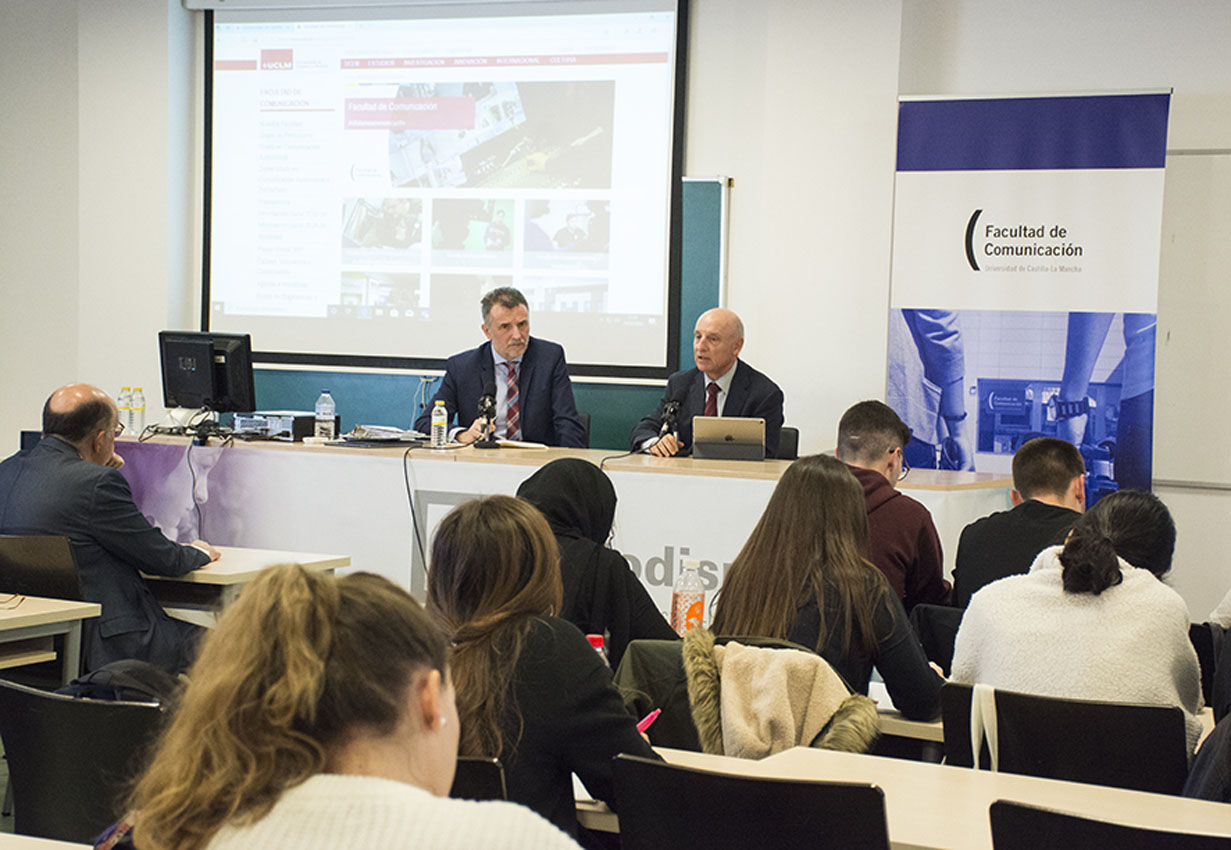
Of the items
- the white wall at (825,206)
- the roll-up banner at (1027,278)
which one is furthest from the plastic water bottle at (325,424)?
the roll-up banner at (1027,278)

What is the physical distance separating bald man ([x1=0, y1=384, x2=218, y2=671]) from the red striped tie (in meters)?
2.21

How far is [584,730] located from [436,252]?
18.6 feet

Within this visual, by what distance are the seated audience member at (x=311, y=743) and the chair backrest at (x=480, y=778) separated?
676mm

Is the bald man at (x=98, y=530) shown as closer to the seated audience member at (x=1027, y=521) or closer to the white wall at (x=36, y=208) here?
the seated audience member at (x=1027, y=521)

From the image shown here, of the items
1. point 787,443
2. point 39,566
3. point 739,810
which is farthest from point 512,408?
point 739,810

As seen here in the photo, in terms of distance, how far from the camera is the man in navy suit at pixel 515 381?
236 inches

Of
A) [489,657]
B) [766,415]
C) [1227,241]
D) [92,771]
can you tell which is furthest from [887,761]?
[1227,241]

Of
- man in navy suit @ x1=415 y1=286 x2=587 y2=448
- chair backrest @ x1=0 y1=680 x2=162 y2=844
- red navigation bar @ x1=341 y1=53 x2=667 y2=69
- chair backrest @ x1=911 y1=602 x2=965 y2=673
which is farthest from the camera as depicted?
red navigation bar @ x1=341 y1=53 x2=667 y2=69

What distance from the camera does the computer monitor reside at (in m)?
5.84

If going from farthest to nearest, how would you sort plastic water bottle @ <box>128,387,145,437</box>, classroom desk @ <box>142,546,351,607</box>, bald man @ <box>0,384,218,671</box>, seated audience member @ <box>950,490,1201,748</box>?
plastic water bottle @ <box>128,387,145,437</box>
classroom desk @ <box>142,546,351,607</box>
bald man @ <box>0,384,218,671</box>
seated audience member @ <box>950,490,1201,748</box>

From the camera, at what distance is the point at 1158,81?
6117 millimetres

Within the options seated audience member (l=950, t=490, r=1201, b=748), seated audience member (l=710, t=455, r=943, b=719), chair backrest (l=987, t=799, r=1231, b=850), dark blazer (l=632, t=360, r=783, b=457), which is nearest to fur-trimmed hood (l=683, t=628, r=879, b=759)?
seated audience member (l=710, t=455, r=943, b=719)

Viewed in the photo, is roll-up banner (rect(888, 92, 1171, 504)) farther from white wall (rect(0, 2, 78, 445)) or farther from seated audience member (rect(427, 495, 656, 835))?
white wall (rect(0, 2, 78, 445))

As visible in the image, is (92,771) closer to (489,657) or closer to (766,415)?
(489,657)
